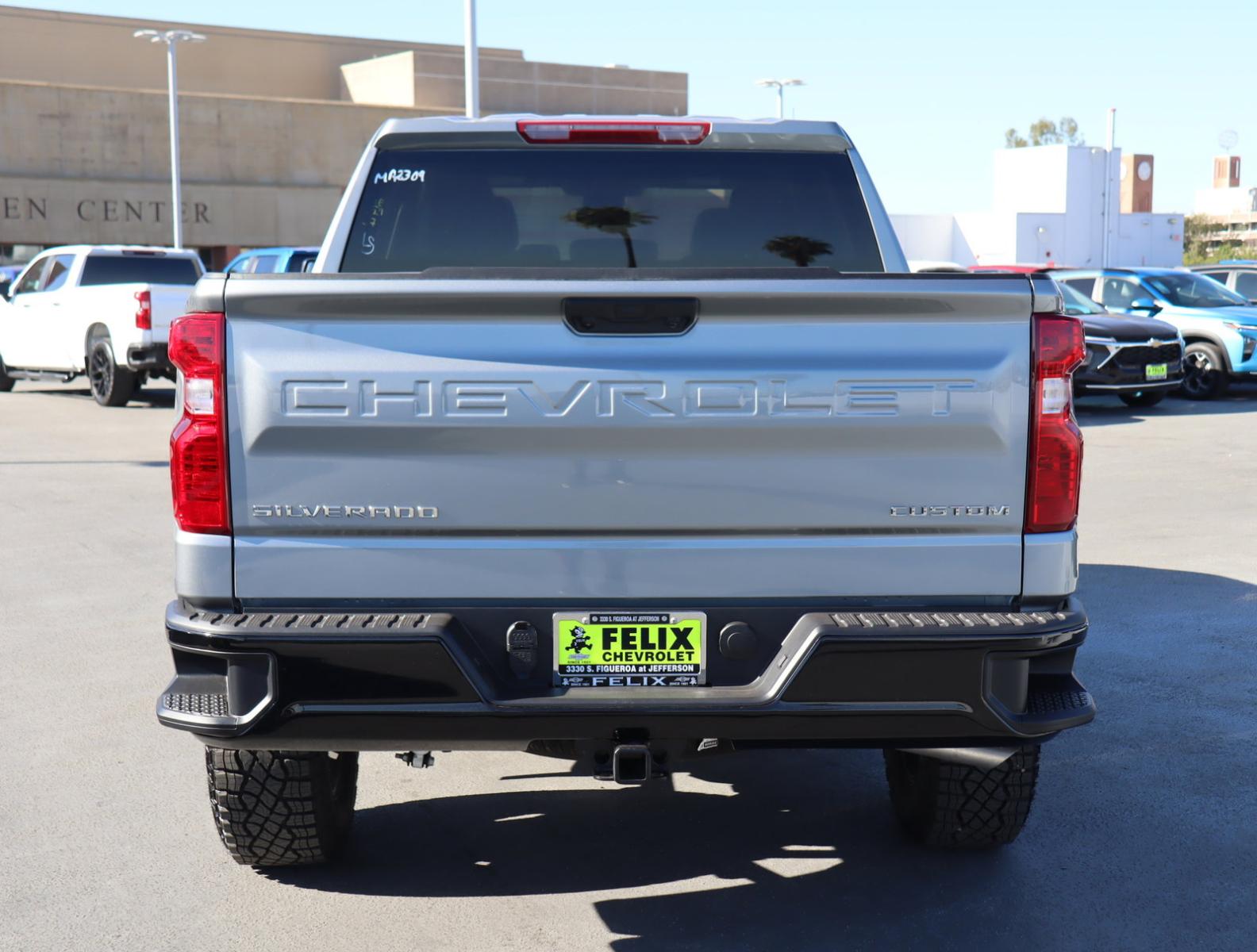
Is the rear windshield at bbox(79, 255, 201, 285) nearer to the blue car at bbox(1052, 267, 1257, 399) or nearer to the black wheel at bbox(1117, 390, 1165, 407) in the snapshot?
the blue car at bbox(1052, 267, 1257, 399)

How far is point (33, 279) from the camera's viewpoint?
20375mm

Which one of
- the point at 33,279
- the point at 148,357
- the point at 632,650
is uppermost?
the point at 33,279

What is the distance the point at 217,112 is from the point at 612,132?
186ft

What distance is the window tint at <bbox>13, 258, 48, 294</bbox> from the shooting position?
20.0 m

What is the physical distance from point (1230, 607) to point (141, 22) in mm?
73935

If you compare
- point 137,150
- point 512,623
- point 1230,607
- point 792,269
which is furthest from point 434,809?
point 137,150

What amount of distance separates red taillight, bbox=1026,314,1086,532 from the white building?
194ft

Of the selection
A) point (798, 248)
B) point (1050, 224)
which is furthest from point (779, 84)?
point (798, 248)

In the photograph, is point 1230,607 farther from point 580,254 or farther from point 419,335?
point 419,335

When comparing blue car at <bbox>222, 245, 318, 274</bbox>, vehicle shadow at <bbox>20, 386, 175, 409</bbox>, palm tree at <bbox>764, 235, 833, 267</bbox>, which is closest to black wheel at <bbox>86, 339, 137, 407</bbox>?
vehicle shadow at <bbox>20, 386, 175, 409</bbox>

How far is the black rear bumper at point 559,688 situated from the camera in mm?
3387

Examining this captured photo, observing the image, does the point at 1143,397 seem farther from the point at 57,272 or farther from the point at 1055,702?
the point at 1055,702

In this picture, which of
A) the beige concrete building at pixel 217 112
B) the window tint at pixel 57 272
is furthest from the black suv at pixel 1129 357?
the beige concrete building at pixel 217 112

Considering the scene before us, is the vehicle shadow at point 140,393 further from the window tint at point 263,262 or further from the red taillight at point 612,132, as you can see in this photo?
the red taillight at point 612,132
